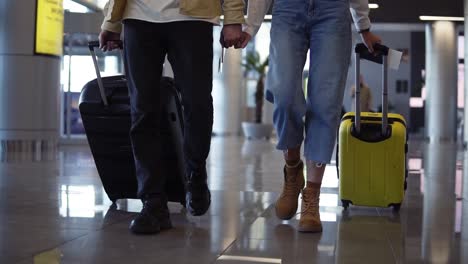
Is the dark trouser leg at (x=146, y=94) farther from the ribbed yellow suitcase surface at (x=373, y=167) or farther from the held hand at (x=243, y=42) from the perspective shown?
the ribbed yellow suitcase surface at (x=373, y=167)

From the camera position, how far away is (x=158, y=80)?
3.39 m

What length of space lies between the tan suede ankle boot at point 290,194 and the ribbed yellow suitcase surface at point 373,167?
0.57 metres

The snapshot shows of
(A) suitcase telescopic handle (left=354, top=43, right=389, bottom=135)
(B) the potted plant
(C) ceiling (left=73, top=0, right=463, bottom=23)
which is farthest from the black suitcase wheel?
(B) the potted plant

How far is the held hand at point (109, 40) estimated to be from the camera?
3.49 meters

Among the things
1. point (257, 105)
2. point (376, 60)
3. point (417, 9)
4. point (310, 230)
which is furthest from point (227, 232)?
point (257, 105)

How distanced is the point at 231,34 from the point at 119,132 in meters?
1.00

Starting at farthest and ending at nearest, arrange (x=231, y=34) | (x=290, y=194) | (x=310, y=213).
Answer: (x=290, y=194) → (x=310, y=213) → (x=231, y=34)

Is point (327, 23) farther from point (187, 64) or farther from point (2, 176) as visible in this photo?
point (2, 176)

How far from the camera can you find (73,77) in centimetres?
1691

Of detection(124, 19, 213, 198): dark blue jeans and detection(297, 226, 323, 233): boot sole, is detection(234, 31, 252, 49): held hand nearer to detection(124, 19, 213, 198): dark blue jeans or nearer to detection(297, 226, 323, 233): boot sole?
detection(124, 19, 213, 198): dark blue jeans

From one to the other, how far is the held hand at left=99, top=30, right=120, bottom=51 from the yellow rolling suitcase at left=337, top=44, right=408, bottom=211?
4.86 feet

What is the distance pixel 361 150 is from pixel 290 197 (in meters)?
0.74

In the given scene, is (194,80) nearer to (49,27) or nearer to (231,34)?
(231,34)

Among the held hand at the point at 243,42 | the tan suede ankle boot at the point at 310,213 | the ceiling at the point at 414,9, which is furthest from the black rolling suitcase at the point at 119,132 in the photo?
the ceiling at the point at 414,9
